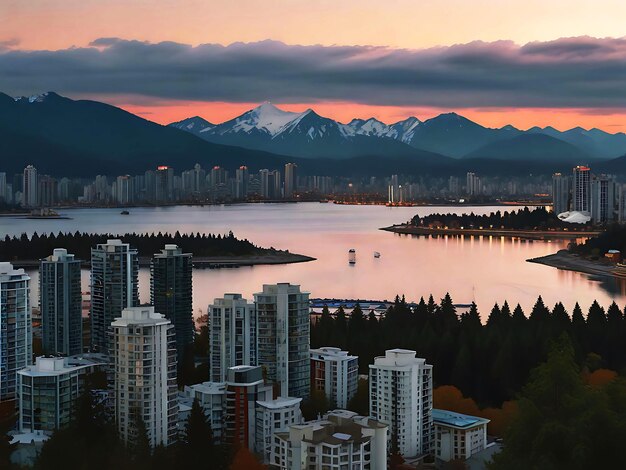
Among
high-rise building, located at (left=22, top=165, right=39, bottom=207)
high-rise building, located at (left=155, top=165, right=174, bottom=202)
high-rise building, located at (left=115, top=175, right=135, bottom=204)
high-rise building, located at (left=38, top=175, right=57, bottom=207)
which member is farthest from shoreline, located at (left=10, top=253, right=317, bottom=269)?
high-rise building, located at (left=155, top=165, right=174, bottom=202)

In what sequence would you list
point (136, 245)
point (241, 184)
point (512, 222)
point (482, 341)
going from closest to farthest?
point (482, 341) < point (136, 245) < point (512, 222) < point (241, 184)

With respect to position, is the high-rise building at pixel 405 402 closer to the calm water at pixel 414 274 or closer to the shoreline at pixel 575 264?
the calm water at pixel 414 274

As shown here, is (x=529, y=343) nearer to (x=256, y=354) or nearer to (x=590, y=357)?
(x=590, y=357)

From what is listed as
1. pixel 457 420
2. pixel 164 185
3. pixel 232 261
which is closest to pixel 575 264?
pixel 232 261

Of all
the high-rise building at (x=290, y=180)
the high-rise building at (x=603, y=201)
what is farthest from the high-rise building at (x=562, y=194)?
the high-rise building at (x=290, y=180)

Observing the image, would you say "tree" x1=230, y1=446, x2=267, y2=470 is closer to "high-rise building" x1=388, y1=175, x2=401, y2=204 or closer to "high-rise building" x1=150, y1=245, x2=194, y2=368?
"high-rise building" x1=150, y1=245, x2=194, y2=368

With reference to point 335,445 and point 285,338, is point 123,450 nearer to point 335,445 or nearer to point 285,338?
point 335,445

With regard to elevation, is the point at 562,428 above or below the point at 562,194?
below
